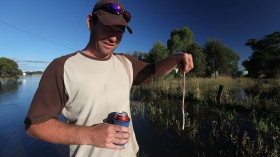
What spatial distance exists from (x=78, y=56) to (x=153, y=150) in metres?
6.40

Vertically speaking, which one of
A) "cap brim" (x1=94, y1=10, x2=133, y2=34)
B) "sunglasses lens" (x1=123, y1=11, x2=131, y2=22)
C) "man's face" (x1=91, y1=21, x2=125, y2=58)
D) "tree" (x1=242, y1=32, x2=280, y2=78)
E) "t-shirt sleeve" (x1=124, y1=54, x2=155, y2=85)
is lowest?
"t-shirt sleeve" (x1=124, y1=54, x2=155, y2=85)

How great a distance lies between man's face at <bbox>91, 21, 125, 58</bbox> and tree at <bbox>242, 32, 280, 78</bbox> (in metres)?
42.2

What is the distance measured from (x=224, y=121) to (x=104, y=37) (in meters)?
8.61

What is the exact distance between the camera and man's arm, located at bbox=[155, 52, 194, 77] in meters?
2.02

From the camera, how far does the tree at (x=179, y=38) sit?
4794cm

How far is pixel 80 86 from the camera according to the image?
1447 millimetres

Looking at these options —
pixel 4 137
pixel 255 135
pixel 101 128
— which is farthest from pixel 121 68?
pixel 4 137

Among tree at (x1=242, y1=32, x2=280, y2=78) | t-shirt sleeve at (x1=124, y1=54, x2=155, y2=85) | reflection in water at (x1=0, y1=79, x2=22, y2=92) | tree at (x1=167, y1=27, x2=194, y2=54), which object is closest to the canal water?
t-shirt sleeve at (x1=124, y1=54, x2=155, y2=85)

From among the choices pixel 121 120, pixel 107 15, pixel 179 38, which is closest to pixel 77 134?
pixel 121 120

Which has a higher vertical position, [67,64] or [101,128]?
[67,64]

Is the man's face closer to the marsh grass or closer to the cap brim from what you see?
the cap brim

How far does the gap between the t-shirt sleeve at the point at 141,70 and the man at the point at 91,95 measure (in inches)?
9.5

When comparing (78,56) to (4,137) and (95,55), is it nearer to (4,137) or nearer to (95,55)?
(95,55)

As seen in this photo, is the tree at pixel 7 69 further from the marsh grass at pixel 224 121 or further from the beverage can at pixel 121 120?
the beverage can at pixel 121 120
